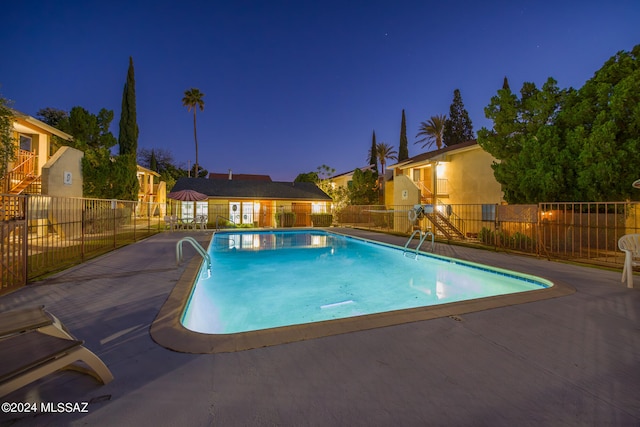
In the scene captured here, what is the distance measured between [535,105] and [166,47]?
2030 inches

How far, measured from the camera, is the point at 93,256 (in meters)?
8.04

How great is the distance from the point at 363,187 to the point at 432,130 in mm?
17166

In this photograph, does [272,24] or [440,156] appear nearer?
[440,156]

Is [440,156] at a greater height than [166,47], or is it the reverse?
[166,47]

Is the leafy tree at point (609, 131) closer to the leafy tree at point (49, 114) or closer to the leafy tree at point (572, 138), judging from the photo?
the leafy tree at point (572, 138)

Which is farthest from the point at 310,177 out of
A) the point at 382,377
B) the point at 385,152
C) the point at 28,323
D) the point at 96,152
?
the point at 28,323

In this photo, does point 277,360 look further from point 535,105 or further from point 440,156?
point 440,156

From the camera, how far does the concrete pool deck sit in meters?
1.86

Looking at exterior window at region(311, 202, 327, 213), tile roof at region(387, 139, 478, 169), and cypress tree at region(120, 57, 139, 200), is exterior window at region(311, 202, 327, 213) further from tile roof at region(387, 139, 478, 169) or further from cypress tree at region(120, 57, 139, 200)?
cypress tree at region(120, 57, 139, 200)

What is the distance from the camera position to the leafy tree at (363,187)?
85.0ft

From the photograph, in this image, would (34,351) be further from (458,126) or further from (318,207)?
(458,126)

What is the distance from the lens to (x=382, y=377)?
228 cm

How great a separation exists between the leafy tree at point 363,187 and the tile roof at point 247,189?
2.78 metres

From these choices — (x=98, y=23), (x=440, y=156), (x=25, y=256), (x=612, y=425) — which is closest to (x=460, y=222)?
(x=440, y=156)
